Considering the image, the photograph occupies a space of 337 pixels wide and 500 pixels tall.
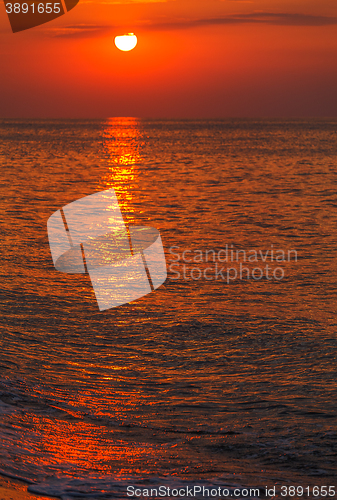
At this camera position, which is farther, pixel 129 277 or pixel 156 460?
pixel 129 277

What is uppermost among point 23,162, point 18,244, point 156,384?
point 23,162

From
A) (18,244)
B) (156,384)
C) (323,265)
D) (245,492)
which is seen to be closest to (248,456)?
(245,492)

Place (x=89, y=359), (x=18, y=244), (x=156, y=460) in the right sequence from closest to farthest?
(x=156, y=460), (x=89, y=359), (x=18, y=244)

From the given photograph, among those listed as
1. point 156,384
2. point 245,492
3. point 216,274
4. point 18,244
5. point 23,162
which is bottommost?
point 245,492

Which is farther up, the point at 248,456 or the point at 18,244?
the point at 18,244

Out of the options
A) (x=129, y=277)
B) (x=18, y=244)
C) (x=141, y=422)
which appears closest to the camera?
(x=141, y=422)

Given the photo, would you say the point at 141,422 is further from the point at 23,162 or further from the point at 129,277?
the point at 23,162

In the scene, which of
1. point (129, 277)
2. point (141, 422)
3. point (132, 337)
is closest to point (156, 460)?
point (141, 422)

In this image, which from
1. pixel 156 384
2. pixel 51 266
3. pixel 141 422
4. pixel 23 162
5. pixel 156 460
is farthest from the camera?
pixel 23 162

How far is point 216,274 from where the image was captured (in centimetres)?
1170

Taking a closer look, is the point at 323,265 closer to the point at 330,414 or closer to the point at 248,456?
the point at 330,414

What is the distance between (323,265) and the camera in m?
12.2

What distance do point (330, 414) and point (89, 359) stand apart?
3.19 meters

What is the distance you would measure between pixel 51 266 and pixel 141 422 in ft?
22.6
